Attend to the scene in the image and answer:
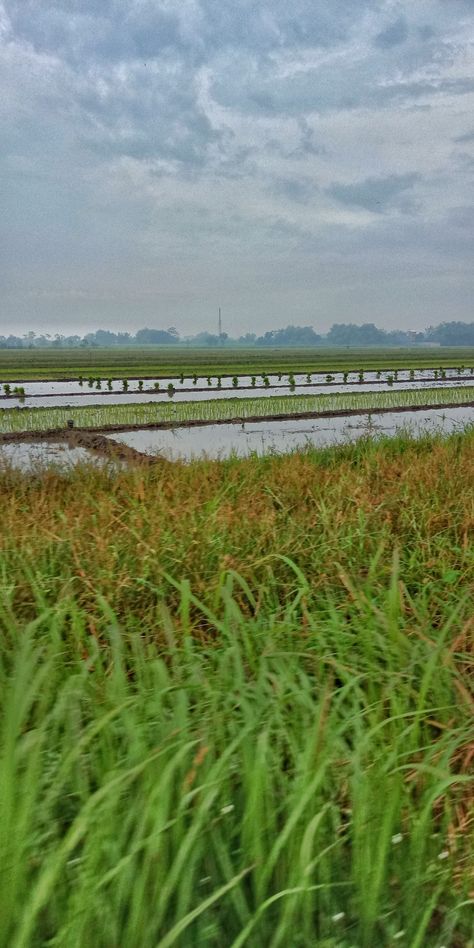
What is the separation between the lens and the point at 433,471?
591 cm

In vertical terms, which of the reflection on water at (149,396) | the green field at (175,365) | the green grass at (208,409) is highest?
the green field at (175,365)

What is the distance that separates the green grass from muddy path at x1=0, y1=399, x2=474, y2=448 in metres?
0.24

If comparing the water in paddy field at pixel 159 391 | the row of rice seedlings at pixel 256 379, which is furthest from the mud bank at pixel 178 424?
the row of rice seedlings at pixel 256 379

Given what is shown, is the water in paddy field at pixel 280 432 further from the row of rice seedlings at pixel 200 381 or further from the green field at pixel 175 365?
the green field at pixel 175 365

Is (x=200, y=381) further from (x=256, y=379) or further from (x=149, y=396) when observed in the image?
(x=149, y=396)

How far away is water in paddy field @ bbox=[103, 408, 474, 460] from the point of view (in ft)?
40.0

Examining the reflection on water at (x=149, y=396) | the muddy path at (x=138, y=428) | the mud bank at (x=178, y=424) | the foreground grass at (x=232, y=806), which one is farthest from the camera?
the reflection on water at (x=149, y=396)

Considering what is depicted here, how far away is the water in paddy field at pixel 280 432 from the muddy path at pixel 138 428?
0.85ft

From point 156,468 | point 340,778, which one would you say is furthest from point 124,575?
point 156,468

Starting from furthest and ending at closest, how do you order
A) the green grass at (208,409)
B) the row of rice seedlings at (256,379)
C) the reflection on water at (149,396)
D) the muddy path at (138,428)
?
the row of rice seedlings at (256,379)
the reflection on water at (149,396)
the green grass at (208,409)
the muddy path at (138,428)

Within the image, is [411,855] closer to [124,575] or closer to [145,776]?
[145,776]

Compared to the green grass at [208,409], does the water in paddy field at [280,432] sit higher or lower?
lower

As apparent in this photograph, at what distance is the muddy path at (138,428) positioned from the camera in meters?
11.7

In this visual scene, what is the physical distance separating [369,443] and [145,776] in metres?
7.42
